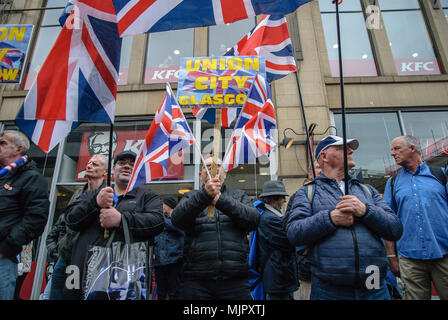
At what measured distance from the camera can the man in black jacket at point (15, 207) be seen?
2393 millimetres

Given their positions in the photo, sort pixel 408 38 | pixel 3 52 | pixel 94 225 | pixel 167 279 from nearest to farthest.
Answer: pixel 94 225 → pixel 167 279 → pixel 3 52 → pixel 408 38

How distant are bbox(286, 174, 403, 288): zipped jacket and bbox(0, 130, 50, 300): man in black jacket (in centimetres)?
239

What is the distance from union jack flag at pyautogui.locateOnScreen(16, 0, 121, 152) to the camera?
8.00 feet

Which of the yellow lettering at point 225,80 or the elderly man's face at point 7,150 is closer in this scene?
the elderly man's face at point 7,150

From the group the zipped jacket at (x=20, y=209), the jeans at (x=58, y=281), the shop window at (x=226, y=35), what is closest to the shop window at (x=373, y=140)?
the shop window at (x=226, y=35)

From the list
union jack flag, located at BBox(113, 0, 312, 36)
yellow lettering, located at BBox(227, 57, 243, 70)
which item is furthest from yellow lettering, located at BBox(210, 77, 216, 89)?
union jack flag, located at BBox(113, 0, 312, 36)

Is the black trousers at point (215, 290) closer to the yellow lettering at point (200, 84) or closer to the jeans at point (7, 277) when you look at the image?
the jeans at point (7, 277)

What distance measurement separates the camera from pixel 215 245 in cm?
256

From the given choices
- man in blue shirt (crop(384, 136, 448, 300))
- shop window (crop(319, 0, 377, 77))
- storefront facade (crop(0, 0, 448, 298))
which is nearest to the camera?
man in blue shirt (crop(384, 136, 448, 300))

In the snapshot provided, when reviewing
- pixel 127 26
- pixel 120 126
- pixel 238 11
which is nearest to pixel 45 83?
pixel 127 26

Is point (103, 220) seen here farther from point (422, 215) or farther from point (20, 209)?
point (422, 215)

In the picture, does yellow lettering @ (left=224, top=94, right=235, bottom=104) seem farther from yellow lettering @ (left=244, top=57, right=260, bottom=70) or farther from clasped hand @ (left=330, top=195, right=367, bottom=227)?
clasped hand @ (left=330, top=195, right=367, bottom=227)

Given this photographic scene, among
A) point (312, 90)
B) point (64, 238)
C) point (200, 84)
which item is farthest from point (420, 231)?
point (312, 90)

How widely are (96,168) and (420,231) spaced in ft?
12.4
